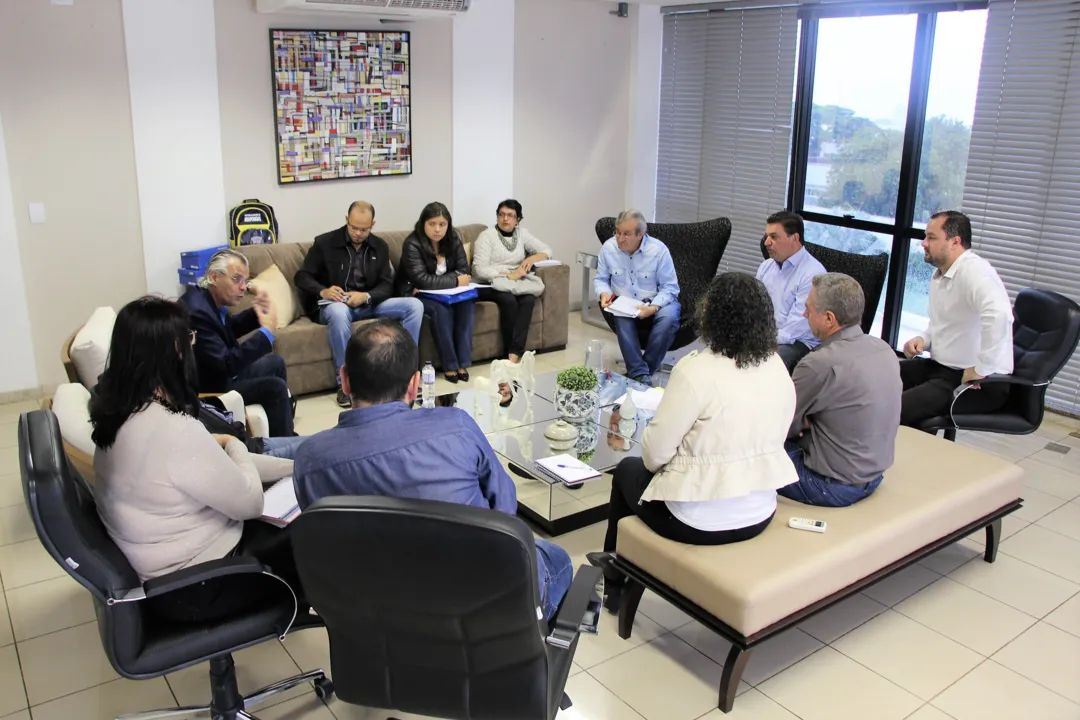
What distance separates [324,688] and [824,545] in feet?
5.38

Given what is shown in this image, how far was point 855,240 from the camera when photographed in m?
6.33

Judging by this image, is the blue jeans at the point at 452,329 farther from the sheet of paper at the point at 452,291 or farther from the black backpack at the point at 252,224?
the black backpack at the point at 252,224

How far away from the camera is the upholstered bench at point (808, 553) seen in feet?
9.02

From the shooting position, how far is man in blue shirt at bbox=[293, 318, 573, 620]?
7.06ft

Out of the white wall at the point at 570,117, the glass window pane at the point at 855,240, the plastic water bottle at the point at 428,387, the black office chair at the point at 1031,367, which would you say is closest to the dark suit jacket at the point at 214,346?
the plastic water bottle at the point at 428,387

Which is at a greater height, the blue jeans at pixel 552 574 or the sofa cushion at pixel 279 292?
the sofa cushion at pixel 279 292

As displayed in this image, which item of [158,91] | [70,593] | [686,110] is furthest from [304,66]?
[70,593]

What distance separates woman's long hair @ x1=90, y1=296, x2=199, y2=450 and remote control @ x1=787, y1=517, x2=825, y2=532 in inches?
75.8

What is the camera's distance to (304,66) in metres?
5.76

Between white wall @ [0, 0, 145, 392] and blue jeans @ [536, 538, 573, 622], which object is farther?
white wall @ [0, 0, 145, 392]

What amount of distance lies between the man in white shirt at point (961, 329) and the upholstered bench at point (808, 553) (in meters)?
0.59

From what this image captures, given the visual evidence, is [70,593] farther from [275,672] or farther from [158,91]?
[158,91]

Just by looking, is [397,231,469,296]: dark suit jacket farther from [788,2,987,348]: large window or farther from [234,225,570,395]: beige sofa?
[788,2,987,348]: large window

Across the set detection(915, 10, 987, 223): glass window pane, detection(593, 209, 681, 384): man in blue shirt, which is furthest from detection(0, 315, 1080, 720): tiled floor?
detection(915, 10, 987, 223): glass window pane
